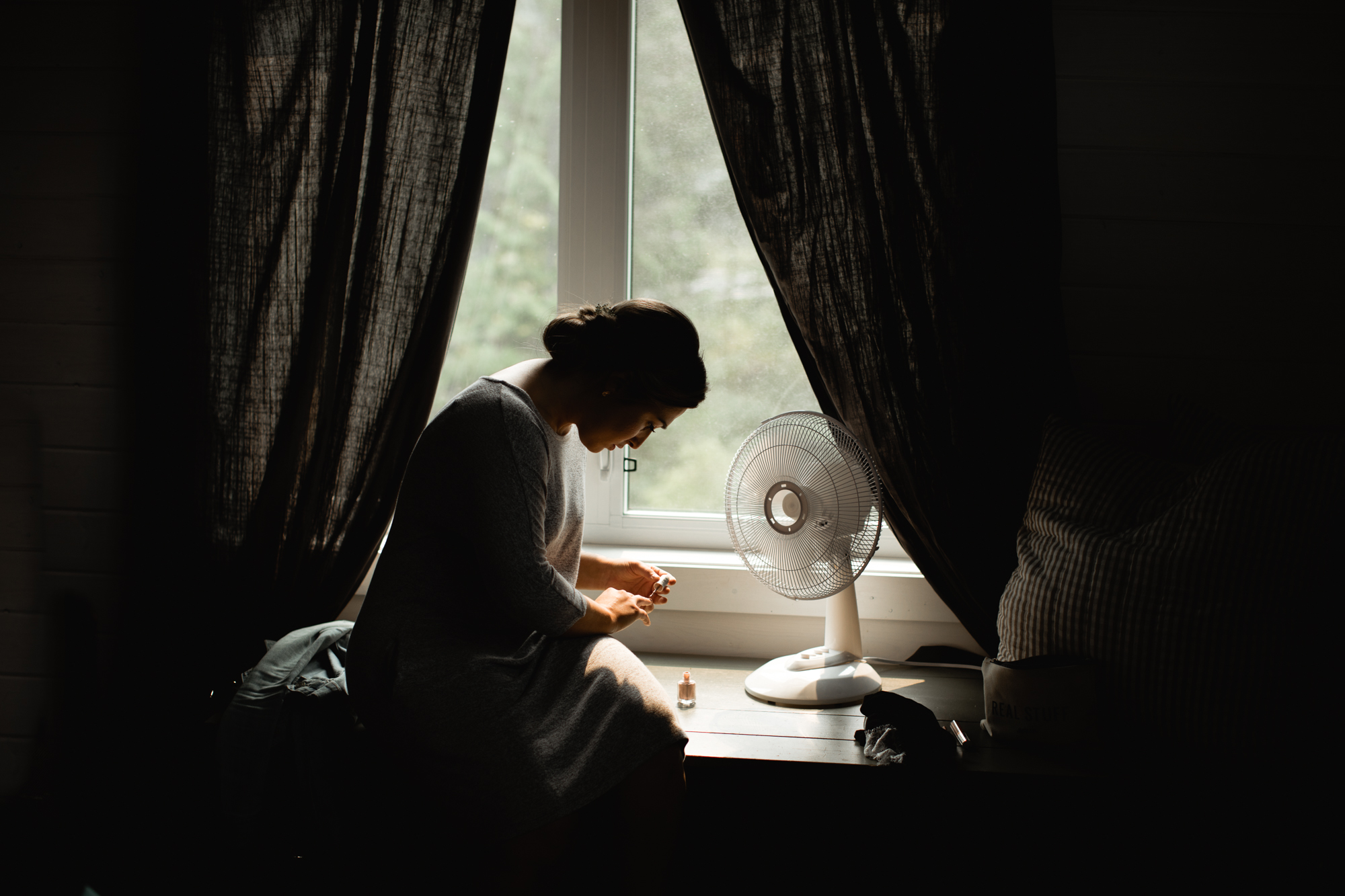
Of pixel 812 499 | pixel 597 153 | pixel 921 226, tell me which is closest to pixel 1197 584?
pixel 812 499

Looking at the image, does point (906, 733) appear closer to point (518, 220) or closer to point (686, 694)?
point (686, 694)

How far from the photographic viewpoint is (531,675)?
139 cm

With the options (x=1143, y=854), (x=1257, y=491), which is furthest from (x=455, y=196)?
(x=1143, y=854)

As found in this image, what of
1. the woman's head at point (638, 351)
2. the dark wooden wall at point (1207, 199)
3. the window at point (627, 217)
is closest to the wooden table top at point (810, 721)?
the window at point (627, 217)

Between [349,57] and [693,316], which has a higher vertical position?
[349,57]

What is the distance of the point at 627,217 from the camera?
6.61ft

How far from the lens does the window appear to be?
6.54 ft

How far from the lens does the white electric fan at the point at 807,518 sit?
1519 mm

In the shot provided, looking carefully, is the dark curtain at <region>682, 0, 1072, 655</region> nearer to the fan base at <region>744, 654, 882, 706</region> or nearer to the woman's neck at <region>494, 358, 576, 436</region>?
the fan base at <region>744, 654, 882, 706</region>

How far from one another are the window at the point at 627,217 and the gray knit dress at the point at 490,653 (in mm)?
694

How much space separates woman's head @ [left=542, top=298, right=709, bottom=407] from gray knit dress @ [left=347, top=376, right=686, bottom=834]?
0.14m

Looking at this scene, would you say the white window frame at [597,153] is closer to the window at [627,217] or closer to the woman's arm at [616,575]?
the window at [627,217]

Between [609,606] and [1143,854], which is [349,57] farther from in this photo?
[1143,854]

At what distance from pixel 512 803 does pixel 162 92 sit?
5.53 feet
